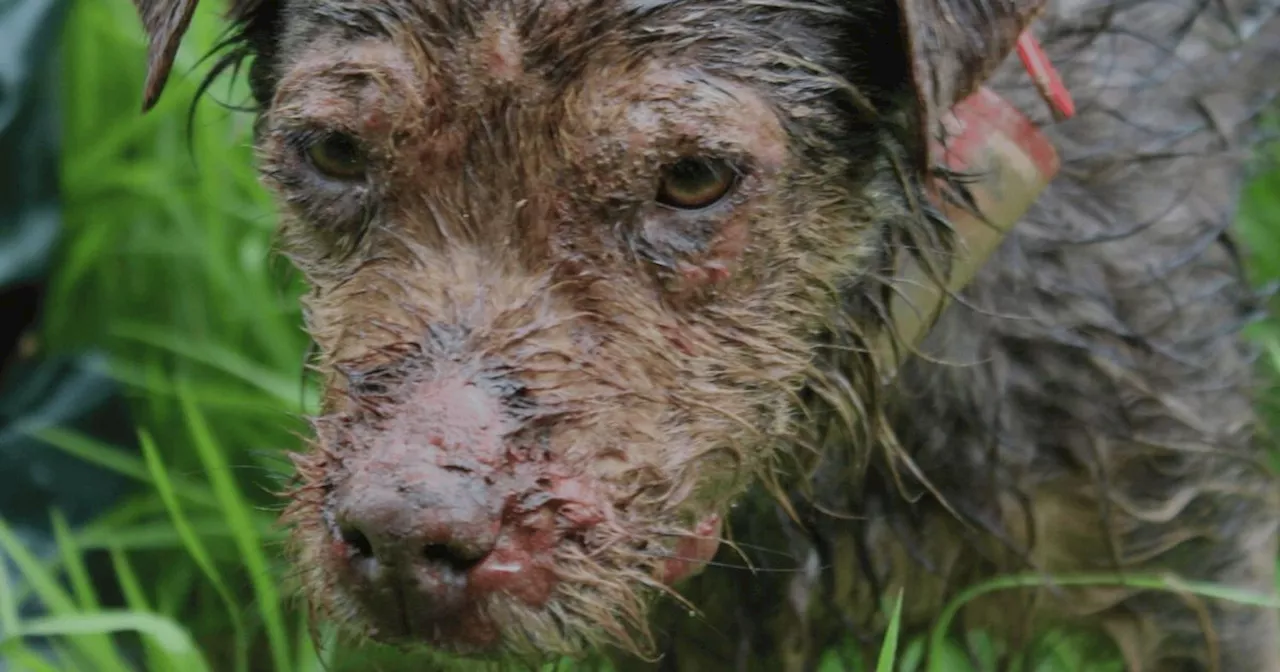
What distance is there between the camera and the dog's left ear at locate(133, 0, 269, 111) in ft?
7.27

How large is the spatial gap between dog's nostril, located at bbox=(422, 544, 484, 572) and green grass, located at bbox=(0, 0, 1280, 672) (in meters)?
1.26

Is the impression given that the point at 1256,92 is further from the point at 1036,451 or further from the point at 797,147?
the point at 797,147

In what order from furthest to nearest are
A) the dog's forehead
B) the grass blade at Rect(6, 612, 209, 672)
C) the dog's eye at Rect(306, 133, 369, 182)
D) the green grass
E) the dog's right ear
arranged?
the green grass, the grass blade at Rect(6, 612, 209, 672), the dog's right ear, the dog's eye at Rect(306, 133, 369, 182), the dog's forehead

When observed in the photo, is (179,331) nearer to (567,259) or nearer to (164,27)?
(164,27)

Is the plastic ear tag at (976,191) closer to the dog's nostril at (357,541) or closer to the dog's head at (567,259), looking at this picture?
the dog's head at (567,259)

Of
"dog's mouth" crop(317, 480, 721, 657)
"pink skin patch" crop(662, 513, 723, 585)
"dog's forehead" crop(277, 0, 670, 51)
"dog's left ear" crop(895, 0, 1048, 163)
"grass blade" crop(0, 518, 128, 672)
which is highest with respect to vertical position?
"dog's forehead" crop(277, 0, 670, 51)

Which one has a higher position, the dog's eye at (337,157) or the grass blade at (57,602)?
the dog's eye at (337,157)

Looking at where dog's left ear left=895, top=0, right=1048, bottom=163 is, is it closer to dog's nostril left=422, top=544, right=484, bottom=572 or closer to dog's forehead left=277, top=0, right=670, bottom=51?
dog's forehead left=277, top=0, right=670, bottom=51

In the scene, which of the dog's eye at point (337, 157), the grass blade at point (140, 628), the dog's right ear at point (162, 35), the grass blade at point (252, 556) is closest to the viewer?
the dog's eye at point (337, 157)

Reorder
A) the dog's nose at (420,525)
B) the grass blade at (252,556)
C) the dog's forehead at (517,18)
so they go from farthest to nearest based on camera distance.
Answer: the grass blade at (252,556) → the dog's forehead at (517,18) → the dog's nose at (420,525)

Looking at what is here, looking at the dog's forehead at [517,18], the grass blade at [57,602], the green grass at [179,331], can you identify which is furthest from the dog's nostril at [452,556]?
the grass blade at [57,602]

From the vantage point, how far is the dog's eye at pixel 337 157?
81.2 inches

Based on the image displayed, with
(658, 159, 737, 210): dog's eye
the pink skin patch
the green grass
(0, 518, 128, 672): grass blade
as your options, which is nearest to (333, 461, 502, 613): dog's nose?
the pink skin patch

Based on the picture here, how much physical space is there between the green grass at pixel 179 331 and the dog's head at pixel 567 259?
0.98 m
